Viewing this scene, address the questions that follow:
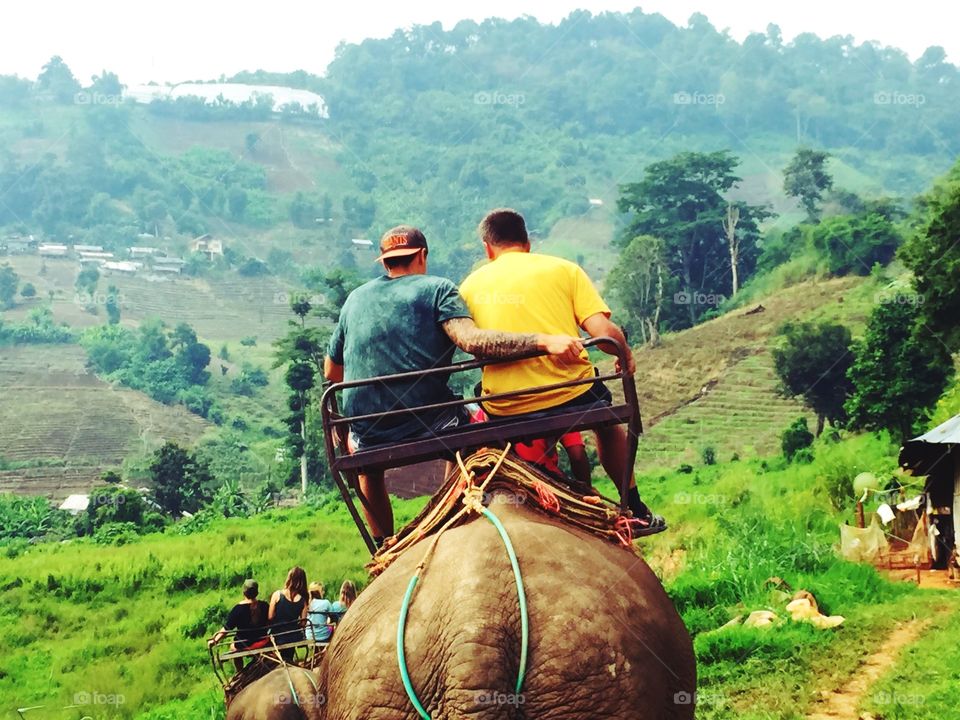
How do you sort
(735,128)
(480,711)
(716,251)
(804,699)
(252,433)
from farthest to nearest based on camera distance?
(735,128) < (716,251) < (252,433) < (804,699) < (480,711)

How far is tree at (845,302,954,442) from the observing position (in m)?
30.4

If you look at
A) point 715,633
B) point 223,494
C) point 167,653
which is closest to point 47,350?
point 223,494

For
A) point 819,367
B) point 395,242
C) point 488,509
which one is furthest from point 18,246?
point 488,509

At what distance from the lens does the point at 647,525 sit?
15.9ft

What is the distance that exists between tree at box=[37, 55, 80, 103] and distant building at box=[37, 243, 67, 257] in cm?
5899

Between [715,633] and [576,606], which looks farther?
[715,633]

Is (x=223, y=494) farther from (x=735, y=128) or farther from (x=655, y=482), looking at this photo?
(x=735, y=128)

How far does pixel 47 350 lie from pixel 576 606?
8949cm

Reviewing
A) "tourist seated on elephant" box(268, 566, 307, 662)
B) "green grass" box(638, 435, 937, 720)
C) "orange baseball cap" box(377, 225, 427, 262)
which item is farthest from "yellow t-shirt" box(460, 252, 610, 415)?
"green grass" box(638, 435, 937, 720)

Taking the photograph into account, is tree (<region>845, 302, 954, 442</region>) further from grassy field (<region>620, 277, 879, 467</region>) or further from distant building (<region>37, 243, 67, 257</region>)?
distant building (<region>37, 243, 67, 257</region>)

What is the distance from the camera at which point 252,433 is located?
75.2m

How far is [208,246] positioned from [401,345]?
12373cm

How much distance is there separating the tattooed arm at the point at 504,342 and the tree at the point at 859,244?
203ft

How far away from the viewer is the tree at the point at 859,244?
64.2 m
